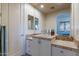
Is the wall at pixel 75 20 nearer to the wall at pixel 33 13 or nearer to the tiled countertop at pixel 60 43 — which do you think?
the tiled countertop at pixel 60 43

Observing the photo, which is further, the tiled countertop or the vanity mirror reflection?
the vanity mirror reflection

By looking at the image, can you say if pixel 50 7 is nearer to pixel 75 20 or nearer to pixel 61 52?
pixel 75 20

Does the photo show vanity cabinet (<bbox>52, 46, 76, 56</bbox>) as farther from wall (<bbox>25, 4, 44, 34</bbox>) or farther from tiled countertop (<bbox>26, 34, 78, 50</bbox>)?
wall (<bbox>25, 4, 44, 34</bbox>)

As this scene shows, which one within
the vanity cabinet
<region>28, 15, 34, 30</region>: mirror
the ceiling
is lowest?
the vanity cabinet

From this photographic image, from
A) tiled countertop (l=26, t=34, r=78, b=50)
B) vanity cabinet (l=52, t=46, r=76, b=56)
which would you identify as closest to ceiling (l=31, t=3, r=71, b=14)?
tiled countertop (l=26, t=34, r=78, b=50)

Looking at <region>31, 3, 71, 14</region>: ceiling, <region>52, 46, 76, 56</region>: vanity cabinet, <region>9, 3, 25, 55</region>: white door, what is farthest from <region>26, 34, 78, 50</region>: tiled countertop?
<region>31, 3, 71, 14</region>: ceiling

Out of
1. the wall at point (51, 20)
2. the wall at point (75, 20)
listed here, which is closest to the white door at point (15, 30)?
the wall at point (51, 20)

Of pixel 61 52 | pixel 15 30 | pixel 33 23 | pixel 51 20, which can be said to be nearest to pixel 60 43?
pixel 61 52

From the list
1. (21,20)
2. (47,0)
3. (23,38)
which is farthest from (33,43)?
(47,0)

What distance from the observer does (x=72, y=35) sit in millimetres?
1137

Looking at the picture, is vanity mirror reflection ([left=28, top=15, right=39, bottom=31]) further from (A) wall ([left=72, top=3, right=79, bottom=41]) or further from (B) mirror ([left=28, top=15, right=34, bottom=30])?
(A) wall ([left=72, top=3, right=79, bottom=41])

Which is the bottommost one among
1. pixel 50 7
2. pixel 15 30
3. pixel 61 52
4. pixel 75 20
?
pixel 61 52

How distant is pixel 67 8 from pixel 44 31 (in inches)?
14.5

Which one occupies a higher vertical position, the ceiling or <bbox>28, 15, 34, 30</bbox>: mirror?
the ceiling
